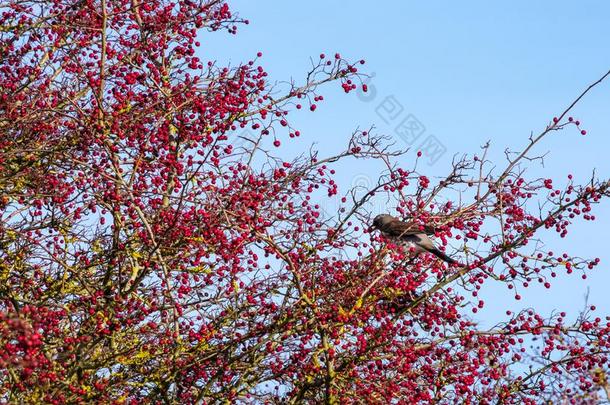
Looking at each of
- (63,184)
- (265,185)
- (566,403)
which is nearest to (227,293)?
(265,185)

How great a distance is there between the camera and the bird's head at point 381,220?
9.44 m

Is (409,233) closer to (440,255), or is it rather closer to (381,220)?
(381,220)

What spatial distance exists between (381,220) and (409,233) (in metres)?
0.40

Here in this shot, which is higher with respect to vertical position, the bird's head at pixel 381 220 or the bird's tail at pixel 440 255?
the bird's head at pixel 381 220

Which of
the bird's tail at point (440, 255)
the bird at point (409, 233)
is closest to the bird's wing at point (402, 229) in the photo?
the bird at point (409, 233)

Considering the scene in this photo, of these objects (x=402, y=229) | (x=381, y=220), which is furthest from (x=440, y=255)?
(x=381, y=220)

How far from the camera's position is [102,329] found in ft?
27.7

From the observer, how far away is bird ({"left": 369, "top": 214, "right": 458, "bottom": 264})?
9461 millimetres

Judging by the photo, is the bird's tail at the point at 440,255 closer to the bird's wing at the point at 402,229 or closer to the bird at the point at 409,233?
the bird at the point at 409,233

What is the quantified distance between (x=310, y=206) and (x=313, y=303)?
1.91 meters

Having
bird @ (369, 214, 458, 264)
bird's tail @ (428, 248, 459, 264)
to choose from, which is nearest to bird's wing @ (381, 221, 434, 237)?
bird @ (369, 214, 458, 264)

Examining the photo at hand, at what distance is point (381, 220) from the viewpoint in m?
9.62

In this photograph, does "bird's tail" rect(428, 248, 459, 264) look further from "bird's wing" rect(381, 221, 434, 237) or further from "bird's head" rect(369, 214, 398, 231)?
"bird's head" rect(369, 214, 398, 231)

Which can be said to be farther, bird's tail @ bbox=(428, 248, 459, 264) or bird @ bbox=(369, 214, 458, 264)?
bird's tail @ bbox=(428, 248, 459, 264)
